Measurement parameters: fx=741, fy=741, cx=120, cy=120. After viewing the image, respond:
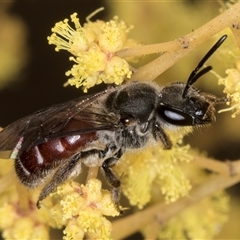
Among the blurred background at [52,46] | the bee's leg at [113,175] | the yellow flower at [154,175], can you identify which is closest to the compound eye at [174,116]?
the bee's leg at [113,175]

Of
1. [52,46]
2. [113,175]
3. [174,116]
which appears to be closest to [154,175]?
[113,175]

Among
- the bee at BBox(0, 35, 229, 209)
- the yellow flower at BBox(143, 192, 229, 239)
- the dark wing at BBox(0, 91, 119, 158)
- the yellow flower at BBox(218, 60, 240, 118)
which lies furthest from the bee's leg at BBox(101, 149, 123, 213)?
the yellow flower at BBox(143, 192, 229, 239)

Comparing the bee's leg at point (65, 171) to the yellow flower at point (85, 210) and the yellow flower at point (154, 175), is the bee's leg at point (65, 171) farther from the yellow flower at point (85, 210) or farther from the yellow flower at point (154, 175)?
the yellow flower at point (154, 175)

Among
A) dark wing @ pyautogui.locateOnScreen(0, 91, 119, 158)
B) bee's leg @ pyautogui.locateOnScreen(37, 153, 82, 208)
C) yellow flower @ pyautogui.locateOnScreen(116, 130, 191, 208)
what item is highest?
dark wing @ pyautogui.locateOnScreen(0, 91, 119, 158)

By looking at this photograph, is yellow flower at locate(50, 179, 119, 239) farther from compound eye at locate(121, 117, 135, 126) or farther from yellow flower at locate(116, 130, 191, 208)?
yellow flower at locate(116, 130, 191, 208)

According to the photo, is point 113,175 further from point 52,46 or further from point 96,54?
point 52,46

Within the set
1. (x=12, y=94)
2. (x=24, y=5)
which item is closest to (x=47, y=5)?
(x=24, y=5)

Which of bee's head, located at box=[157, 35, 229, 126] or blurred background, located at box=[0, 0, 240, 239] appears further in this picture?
blurred background, located at box=[0, 0, 240, 239]

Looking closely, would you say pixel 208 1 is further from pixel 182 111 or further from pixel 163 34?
pixel 182 111
